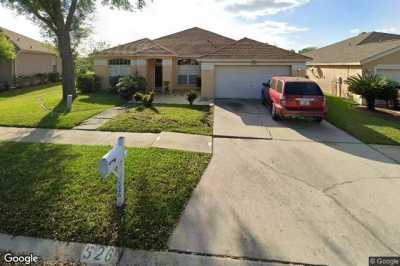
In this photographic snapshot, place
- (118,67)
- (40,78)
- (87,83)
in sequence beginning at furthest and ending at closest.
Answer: (40,78) → (118,67) → (87,83)

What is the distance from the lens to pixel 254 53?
1783 cm

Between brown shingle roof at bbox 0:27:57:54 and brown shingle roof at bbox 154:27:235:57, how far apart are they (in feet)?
41.7

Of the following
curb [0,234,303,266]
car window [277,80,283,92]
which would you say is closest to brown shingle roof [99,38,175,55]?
car window [277,80,283,92]

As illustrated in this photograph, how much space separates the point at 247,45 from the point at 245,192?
47.6 feet

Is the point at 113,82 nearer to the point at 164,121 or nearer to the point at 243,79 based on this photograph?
the point at 243,79

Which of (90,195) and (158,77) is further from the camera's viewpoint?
(158,77)

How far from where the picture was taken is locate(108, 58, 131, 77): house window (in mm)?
21547

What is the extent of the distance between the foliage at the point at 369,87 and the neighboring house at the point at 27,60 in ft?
88.8

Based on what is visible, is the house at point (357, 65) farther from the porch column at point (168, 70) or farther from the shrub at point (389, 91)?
the porch column at point (168, 70)

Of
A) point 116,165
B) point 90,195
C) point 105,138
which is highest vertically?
point 116,165

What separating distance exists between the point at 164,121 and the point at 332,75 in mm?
16626

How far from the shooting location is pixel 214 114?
13352 mm

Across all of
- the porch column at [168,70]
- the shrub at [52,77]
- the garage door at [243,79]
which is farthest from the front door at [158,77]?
the shrub at [52,77]

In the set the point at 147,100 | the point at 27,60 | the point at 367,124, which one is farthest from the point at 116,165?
the point at 27,60
